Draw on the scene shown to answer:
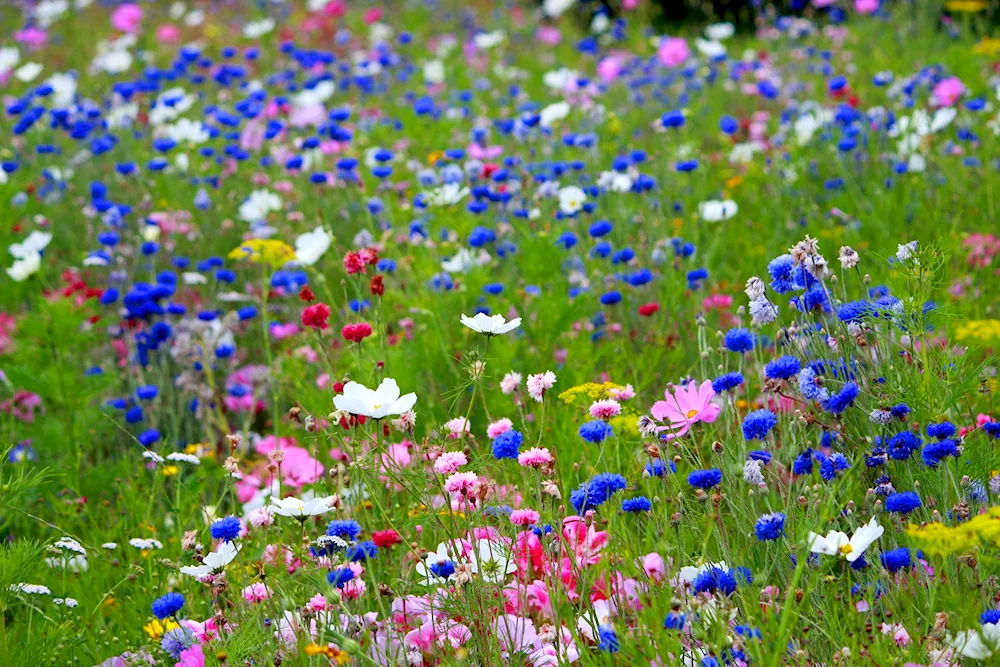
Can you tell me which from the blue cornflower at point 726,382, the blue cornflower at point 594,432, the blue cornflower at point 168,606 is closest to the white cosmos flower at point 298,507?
the blue cornflower at point 168,606

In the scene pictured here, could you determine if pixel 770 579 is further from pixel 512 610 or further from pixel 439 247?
pixel 439 247

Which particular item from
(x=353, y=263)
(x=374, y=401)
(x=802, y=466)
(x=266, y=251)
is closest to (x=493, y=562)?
(x=374, y=401)

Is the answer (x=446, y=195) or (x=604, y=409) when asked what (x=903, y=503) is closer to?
(x=604, y=409)

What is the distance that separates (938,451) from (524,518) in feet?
2.23

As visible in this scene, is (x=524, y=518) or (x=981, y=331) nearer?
(x=524, y=518)

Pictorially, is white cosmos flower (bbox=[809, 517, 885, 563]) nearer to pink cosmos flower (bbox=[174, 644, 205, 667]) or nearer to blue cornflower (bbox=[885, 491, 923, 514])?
blue cornflower (bbox=[885, 491, 923, 514])

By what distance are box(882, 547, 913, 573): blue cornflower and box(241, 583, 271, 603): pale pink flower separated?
1009 millimetres

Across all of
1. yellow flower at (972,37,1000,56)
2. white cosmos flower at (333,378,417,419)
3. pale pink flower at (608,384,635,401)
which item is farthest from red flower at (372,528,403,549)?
yellow flower at (972,37,1000,56)

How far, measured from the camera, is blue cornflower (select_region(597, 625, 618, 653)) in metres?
1.61

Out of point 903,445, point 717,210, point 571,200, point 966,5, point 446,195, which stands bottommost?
point 966,5

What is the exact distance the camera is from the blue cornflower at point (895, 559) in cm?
163

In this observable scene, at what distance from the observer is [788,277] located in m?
1.95

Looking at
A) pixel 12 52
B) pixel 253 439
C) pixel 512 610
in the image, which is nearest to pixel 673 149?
pixel 253 439

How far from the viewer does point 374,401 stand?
1.83 meters
